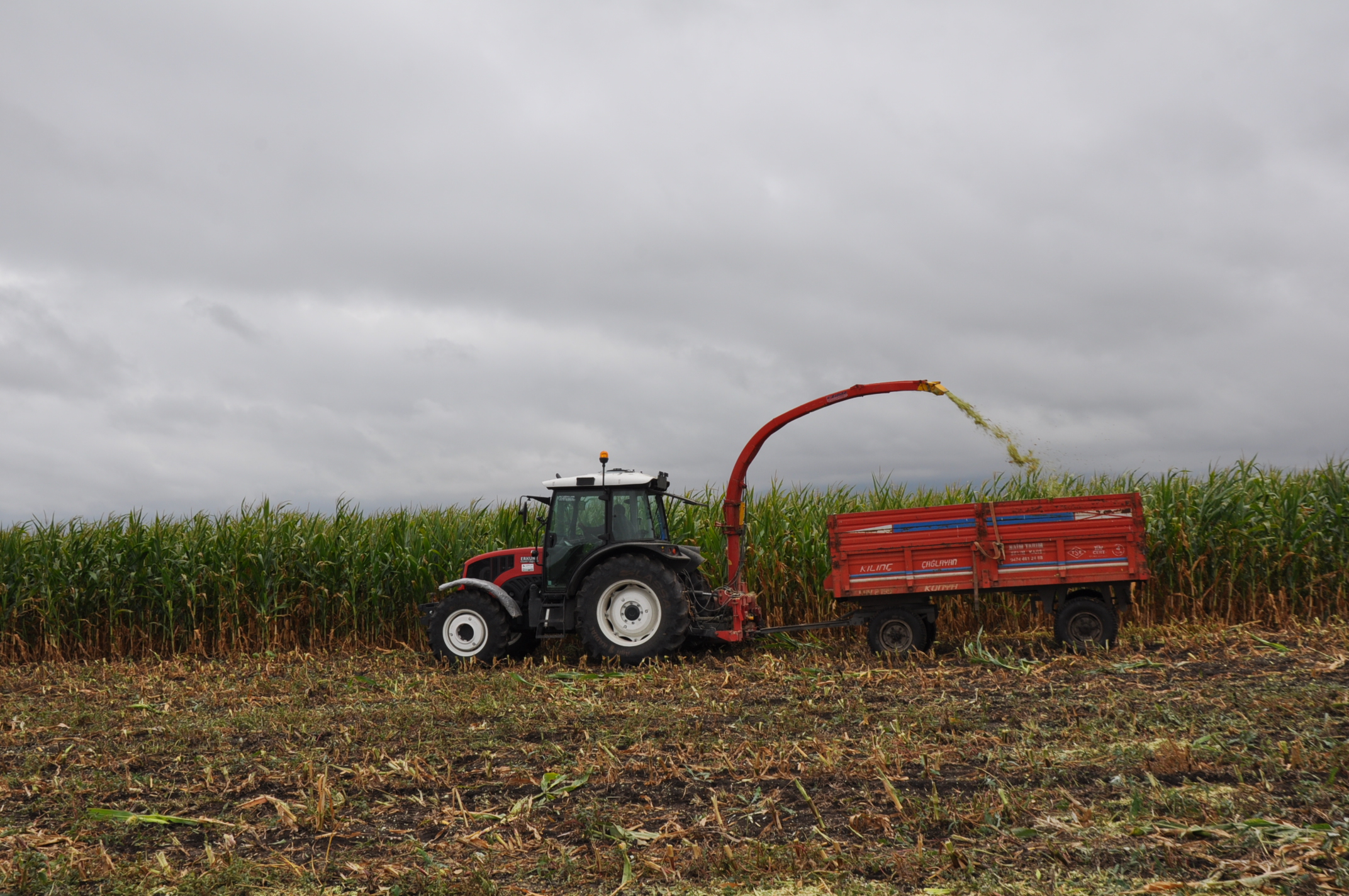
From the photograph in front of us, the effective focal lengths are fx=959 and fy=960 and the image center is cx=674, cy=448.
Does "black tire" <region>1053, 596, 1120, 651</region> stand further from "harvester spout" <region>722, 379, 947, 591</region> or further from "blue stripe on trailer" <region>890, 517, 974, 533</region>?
"harvester spout" <region>722, 379, 947, 591</region>

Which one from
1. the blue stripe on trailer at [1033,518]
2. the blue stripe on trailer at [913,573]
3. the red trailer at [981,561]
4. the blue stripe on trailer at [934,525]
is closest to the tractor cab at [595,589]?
the red trailer at [981,561]

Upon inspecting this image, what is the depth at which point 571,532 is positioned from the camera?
10.6m

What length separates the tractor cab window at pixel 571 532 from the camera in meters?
10.5

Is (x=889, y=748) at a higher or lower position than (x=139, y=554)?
lower

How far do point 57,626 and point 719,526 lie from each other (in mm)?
9116

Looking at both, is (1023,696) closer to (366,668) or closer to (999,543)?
(999,543)

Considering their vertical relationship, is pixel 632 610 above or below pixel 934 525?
below

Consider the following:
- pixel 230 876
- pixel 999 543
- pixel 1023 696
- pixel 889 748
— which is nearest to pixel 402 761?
pixel 230 876

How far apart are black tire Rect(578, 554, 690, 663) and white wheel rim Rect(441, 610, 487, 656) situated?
121 centimetres

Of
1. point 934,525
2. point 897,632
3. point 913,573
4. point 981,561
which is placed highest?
point 934,525

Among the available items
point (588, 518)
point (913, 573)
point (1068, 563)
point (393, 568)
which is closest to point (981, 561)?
point (913, 573)

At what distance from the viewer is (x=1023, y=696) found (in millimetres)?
7559

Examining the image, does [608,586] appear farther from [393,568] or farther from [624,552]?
[393,568]

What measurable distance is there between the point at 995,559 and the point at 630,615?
3793mm
